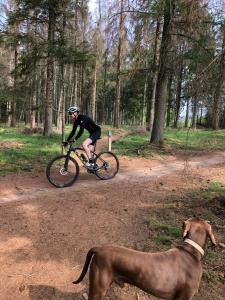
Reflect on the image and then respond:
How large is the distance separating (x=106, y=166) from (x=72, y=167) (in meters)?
1.14

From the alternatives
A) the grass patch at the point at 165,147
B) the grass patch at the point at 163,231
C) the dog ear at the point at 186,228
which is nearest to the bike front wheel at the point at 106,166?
the grass patch at the point at 165,147

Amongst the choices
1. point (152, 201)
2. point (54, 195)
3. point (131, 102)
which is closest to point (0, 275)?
point (54, 195)

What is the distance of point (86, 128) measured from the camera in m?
9.67

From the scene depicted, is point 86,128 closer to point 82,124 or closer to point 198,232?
point 82,124

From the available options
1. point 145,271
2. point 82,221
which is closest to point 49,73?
point 82,221

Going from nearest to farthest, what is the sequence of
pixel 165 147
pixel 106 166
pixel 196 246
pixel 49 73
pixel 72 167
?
pixel 196 246 < pixel 72 167 < pixel 106 166 < pixel 165 147 < pixel 49 73

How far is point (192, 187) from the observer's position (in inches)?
372

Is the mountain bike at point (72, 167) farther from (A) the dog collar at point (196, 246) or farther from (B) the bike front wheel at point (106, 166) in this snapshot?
(A) the dog collar at point (196, 246)

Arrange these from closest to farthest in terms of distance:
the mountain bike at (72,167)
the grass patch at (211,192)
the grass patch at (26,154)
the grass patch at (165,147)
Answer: the grass patch at (211,192), the mountain bike at (72,167), the grass patch at (26,154), the grass patch at (165,147)

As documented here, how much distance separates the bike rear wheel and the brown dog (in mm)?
5842

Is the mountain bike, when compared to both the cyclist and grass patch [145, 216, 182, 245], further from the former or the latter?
grass patch [145, 216, 182, 245]

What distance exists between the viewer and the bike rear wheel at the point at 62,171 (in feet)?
31.1

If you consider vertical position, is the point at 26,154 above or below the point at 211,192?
above

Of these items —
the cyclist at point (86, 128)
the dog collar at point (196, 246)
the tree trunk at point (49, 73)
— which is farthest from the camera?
the tree trunk at point (49, 73)
